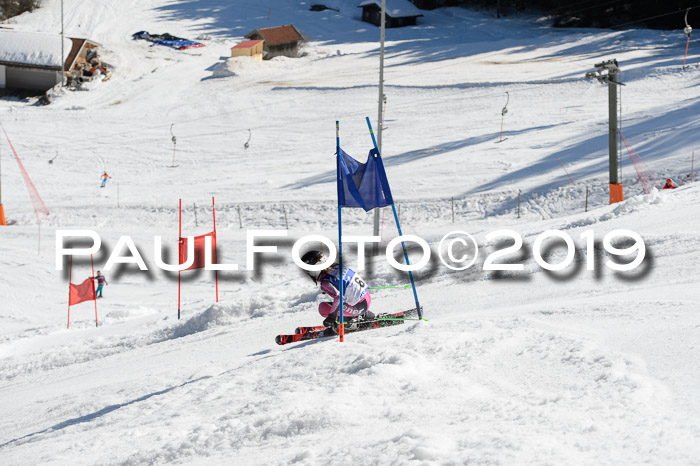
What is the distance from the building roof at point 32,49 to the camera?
174ft

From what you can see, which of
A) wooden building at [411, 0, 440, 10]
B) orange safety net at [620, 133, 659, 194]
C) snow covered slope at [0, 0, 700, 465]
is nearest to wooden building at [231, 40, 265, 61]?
snow covered slope at [0, 0, 700, 465]

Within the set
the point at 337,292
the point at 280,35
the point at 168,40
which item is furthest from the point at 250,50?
the point at 337,292

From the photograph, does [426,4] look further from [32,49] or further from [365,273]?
[365,273]

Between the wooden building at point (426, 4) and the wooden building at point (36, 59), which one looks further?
the wooden building at point (426, 4)

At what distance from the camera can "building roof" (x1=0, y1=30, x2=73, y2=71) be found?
5312 centimetres

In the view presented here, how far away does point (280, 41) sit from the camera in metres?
58.1

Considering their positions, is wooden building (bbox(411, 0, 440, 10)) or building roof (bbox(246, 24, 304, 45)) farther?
wooden building (bbox(411, 0, 440, 10))

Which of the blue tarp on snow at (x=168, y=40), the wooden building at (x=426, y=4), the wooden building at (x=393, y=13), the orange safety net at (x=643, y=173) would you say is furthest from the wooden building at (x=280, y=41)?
the orange safety net at (x=643, y=173)

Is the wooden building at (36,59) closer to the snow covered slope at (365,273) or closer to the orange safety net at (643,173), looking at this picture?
the snow covered slope at (365,273)

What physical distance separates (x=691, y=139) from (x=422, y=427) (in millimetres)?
27011

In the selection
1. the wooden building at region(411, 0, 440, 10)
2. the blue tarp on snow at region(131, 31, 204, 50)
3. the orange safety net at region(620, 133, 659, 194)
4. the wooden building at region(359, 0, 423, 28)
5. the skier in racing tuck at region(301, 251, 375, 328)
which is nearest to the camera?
the skier in racing tuck at region(301, 251, 375, 328)

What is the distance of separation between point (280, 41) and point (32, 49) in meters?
18.6

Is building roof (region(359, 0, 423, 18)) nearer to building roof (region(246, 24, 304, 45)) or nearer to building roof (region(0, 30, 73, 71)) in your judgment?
building roof (region(246, 24, 304, 45))

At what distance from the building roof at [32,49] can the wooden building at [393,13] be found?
26.9 m
